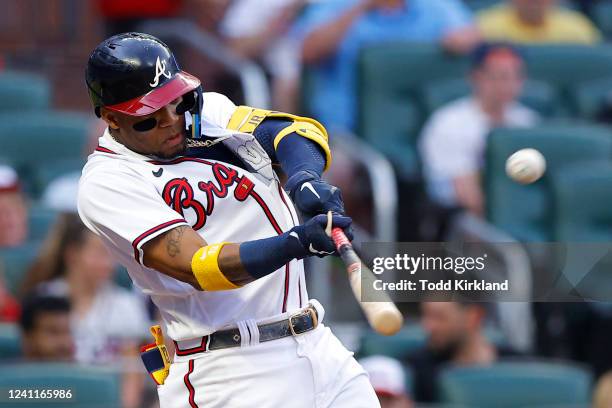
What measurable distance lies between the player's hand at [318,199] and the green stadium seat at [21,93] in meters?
4.19

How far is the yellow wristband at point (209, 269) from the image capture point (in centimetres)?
334

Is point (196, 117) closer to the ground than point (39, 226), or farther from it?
farther from it

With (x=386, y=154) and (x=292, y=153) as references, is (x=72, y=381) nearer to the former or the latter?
(x=292, y=153)

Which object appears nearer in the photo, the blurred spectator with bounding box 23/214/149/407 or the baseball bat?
the baseball bat

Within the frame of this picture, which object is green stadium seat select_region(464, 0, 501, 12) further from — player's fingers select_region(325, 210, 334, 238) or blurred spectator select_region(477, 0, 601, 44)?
player's fingers select_region(325, 210, 334, 238)

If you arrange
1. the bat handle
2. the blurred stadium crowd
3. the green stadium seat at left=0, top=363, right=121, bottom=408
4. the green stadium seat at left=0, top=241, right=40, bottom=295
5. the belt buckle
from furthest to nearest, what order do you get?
the green stadium seat at left=0, top=241, right=40, bottom=295, the blurred stadium crowd, the green stadium seat at left=0, top=363, right=121, bottom=408, the belt buckle, the bat handle

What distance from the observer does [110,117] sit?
3658mm

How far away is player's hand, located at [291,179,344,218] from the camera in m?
3.34

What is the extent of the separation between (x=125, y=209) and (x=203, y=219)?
9.6 inches

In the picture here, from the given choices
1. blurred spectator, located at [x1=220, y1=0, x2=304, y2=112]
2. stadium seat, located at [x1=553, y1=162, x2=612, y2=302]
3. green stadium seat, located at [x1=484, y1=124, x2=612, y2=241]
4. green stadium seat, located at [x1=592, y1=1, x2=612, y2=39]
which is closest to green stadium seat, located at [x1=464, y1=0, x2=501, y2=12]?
green stadium seat, located at [x1=592, y1=1, x2=612, y2=39]

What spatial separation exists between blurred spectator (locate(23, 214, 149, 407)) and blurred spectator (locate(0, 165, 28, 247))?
341 millimetres

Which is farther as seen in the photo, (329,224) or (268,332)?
(268,332)

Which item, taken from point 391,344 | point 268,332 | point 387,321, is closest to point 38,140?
point 391,344

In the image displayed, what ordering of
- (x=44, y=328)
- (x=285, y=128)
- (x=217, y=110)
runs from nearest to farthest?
(x=285, y=128) → (x=217, y=110) → (x=44, y=328)
